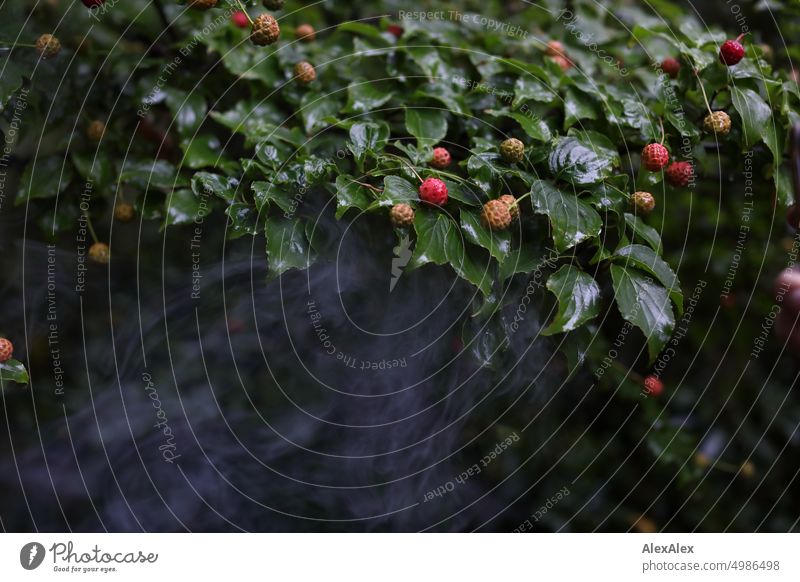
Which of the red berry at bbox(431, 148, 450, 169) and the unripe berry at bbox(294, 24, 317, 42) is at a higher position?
the unripe berry at bbox(294, 24, 317, 42)

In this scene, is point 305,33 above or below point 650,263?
above

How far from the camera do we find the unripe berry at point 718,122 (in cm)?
69

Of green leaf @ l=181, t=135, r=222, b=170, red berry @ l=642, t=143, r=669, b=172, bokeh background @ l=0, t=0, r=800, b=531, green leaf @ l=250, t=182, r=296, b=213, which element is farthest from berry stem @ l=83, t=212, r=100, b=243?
red berry @ l=642, t=143, r=669, b=172

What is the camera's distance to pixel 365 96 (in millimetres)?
Answer: 738

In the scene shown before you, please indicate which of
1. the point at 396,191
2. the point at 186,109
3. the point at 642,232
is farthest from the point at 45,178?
the point at 642,232

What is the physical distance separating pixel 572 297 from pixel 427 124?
245 millimetres

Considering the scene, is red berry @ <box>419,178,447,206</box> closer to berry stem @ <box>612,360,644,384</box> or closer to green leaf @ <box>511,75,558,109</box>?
green leaf @ <box>511,75,558,109</box>

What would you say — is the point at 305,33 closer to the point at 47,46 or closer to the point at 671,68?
the point at 47,46

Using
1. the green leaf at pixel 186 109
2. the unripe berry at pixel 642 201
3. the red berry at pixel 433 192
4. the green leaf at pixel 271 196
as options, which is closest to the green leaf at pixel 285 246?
the green leaf at pixel 271 196

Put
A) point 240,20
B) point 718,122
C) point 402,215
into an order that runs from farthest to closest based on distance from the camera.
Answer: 1. point 240,20
2. point 718,122
3. point 402,215

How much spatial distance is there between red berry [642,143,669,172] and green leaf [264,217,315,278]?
0.35 metres

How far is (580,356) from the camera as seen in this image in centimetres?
66

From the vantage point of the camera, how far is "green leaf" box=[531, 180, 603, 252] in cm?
59

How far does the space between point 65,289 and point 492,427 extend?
58 centimetres
